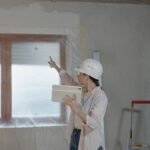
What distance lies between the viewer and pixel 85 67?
2416 mm

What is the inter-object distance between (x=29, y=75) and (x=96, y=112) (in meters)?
1.54

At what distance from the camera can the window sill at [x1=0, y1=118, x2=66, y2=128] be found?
3588 millimetres

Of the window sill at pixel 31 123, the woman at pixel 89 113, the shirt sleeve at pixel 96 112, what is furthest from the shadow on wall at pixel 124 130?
the shirt sleeve at pixel 96 112

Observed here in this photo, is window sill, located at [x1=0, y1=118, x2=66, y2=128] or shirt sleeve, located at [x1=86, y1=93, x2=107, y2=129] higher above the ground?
shirt sleeve, located at [x1=86, y1=93, x2=107, y2=129]

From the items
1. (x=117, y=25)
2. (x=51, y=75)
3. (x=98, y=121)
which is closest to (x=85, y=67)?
(x=98, y=121)

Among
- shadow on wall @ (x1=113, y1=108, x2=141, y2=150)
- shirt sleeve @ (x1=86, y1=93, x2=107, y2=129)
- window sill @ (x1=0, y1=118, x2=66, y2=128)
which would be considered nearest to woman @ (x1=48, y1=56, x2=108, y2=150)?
shirt sleeve @ (x1=86, y1=93, x2=107, y2=129)

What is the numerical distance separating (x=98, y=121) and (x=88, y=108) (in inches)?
5.9

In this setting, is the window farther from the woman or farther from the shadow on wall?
the woman

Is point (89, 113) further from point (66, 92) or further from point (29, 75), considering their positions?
point (29, 75)

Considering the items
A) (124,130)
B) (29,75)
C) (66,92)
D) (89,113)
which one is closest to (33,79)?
(29,75)

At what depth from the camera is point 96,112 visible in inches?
89.0

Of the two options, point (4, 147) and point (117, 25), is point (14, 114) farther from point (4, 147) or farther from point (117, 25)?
point (117, 25)

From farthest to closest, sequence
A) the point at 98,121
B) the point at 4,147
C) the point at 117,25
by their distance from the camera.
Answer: the point at 117,25
the point at 4,147
the point at 98,121

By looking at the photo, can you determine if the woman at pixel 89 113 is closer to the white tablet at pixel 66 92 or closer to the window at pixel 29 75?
the white tablet at pixel 66 92
